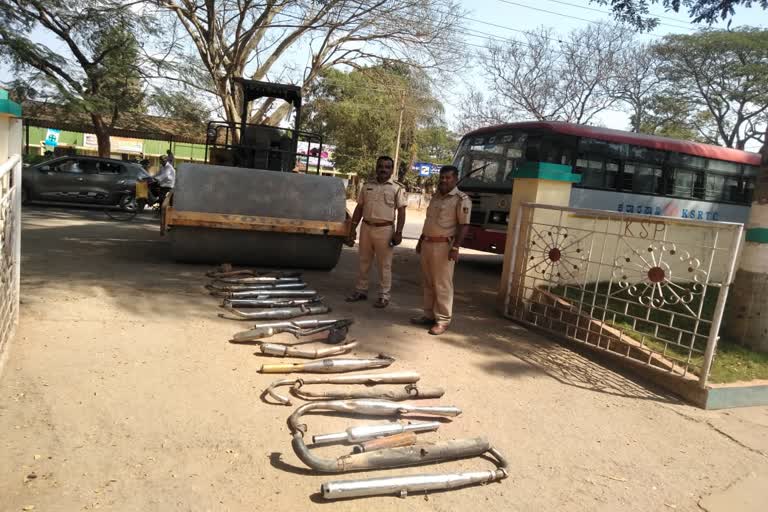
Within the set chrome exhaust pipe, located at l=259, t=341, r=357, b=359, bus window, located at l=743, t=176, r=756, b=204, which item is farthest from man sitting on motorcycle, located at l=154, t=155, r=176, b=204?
bus window, located at l=743, t=176, r=756, b=204

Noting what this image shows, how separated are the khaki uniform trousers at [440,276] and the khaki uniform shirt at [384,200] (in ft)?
1.95

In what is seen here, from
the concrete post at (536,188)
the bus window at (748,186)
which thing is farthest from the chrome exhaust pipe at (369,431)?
the bus window at (748,186)

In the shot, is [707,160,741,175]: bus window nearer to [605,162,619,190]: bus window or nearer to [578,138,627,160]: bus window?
[578,138,627,160]: bus window

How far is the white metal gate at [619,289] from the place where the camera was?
466cm

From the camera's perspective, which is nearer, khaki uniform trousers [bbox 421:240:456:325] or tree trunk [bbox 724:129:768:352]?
tree trunk [bbox 724:129:768:352]

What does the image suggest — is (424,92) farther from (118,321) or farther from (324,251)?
(118,321)

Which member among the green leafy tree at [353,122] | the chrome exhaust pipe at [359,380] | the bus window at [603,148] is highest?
the green leafy tree at [353,122]

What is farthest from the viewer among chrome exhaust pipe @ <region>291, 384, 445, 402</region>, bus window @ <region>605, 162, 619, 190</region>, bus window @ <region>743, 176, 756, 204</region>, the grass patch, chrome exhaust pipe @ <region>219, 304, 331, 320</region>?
bus window @ <region>743, 176, 756, 204</region>

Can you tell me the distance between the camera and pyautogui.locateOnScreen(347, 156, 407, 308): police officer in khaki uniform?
5.91 metres

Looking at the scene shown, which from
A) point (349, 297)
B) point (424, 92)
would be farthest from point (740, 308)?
point (424, 92)

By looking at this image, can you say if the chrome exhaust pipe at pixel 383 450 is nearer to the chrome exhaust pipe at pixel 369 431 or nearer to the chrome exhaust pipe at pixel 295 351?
the chrome exhaust pipe at pixel 369 431

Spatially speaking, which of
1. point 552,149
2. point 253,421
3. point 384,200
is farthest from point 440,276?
point 552,149

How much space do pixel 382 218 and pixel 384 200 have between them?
189 millimetres

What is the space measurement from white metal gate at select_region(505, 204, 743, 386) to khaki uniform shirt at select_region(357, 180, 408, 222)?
1379 millimetres
